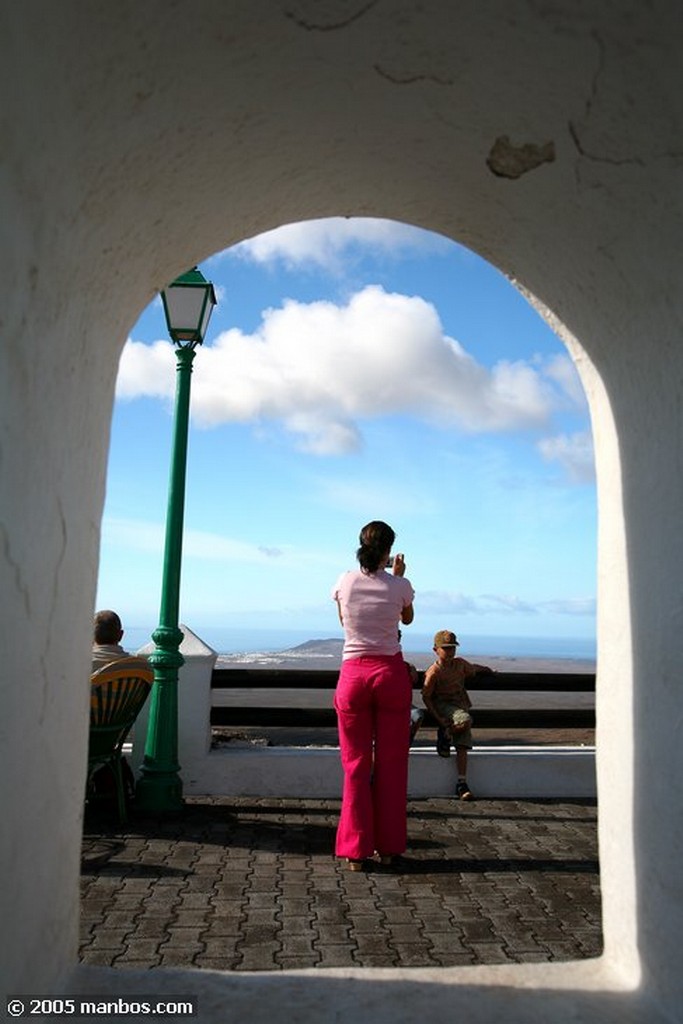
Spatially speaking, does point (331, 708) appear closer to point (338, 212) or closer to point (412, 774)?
point (412, 774)

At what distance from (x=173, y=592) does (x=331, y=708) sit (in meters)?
1.62

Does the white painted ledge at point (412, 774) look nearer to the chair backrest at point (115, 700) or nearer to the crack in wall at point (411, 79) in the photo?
the chair backrest at point (115, 700)

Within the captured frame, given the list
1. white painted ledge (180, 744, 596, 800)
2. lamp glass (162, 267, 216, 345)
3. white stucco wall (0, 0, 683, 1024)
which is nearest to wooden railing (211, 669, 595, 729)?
white painted ledge (180, 744, 596, 800)

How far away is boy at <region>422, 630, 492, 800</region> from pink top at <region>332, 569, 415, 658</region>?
173 centimetres

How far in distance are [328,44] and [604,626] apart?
169cm

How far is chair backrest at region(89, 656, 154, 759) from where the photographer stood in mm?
4836

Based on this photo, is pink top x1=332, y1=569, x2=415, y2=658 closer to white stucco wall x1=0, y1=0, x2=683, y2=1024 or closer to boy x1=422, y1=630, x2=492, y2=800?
boy x1=422, y1=630, x2=492, y2=800

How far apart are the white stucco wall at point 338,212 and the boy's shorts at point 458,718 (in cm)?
Result: 328

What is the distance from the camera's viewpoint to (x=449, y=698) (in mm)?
5902

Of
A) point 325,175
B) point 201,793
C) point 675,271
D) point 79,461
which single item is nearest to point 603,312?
point 675,271

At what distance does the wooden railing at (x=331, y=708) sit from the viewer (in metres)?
6.29

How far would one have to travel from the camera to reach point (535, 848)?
459cm

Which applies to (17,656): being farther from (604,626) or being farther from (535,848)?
(535,848)

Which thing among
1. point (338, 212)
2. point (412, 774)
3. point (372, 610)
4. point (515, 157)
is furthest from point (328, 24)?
point (412, 774)
